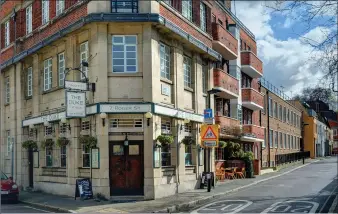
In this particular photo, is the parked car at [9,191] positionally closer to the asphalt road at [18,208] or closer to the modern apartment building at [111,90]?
the asphalt road at [18,208]

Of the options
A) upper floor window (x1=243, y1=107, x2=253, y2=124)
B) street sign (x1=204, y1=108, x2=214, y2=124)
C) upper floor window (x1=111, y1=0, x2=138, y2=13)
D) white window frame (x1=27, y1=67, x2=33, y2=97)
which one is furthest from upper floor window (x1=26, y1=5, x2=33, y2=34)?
upper floor window (x1=243, y1=107, x2=253, y2=124)

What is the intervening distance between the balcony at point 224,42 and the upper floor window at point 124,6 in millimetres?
8071

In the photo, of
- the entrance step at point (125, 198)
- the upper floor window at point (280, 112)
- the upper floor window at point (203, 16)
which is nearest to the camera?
the entrance step at point (125, 198)

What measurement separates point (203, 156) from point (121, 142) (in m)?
6.43

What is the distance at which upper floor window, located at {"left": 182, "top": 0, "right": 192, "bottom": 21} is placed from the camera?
22.6 meters

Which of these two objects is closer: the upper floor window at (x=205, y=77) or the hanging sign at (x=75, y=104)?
the hanging sign at (x=75, y=104)

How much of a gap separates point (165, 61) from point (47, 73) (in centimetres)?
614

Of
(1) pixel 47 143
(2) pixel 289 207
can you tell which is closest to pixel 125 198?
(1) pixel 47 143

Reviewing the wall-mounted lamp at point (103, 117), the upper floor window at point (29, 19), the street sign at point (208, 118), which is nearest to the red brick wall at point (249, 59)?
the street sign at point (208, 118)

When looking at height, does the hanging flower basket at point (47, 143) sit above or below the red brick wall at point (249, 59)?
below

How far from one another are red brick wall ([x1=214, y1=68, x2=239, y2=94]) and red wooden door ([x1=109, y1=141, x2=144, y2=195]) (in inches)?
346

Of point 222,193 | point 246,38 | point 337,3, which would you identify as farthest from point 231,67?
point 337,3

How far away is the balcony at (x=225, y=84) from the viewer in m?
25.7

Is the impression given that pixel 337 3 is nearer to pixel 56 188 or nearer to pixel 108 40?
pixel 108 40
